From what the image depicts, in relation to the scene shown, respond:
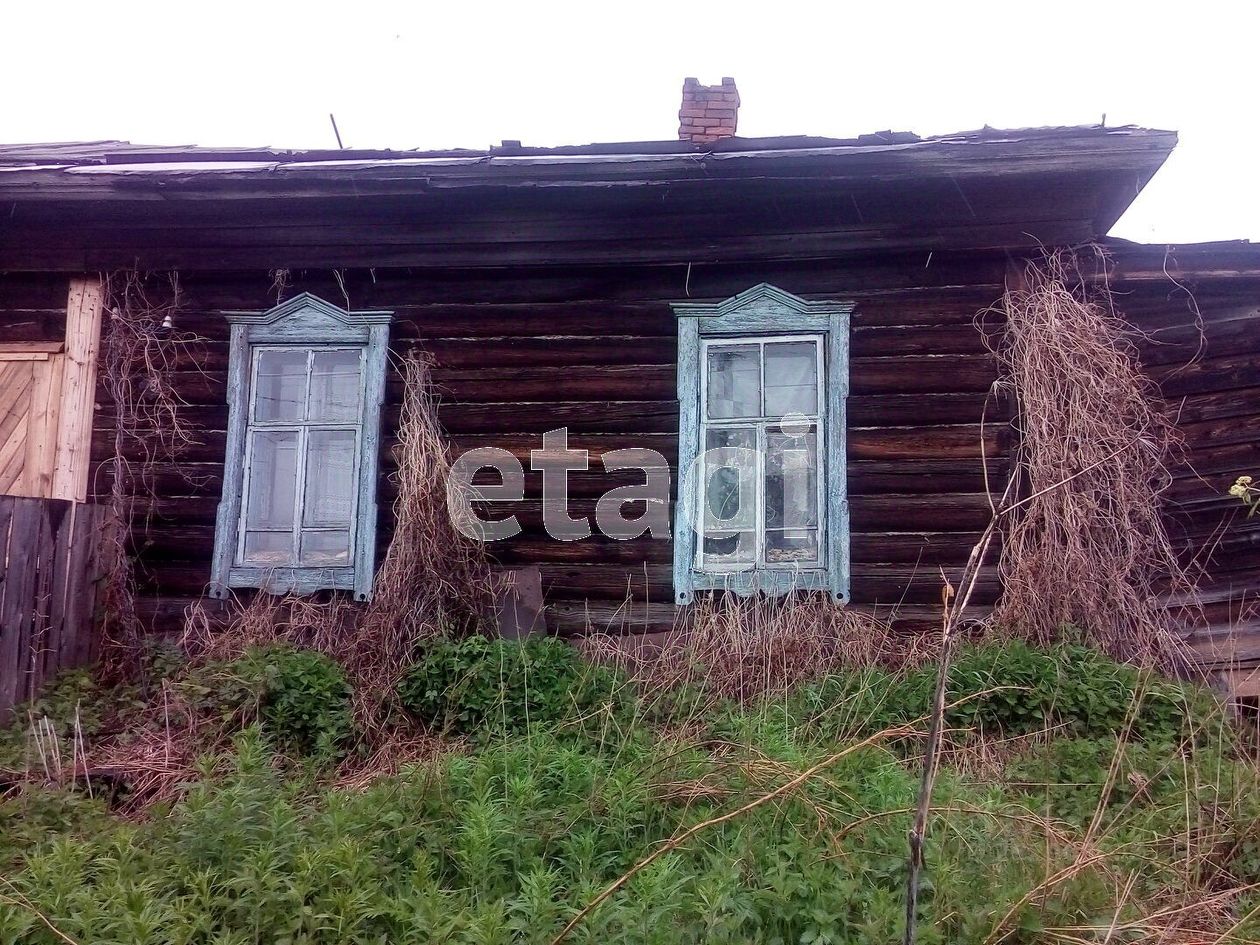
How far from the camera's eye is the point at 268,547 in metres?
6.30

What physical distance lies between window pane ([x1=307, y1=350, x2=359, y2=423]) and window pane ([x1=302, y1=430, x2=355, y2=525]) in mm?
115

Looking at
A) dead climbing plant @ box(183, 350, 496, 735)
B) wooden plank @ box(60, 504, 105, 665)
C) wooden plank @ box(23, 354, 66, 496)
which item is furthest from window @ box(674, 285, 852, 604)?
wooden plank @ box(23, 354, 66, 496)

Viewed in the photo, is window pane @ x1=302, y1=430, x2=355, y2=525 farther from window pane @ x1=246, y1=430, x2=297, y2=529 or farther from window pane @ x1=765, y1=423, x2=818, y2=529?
window pane @ x1=765, y1=423, x2=818, y2=529

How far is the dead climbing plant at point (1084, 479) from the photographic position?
5.50 metres

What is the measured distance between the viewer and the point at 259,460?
6410 mm

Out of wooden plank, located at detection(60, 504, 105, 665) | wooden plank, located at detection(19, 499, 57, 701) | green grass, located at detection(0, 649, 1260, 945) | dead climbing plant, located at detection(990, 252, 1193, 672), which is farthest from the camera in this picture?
wooden plank, located at detection(60, 504, 105, 665)

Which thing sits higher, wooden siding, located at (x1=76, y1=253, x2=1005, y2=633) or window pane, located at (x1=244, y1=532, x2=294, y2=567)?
wooden siding, located at (x1=76, y1=253, x2=1005, y2=633)

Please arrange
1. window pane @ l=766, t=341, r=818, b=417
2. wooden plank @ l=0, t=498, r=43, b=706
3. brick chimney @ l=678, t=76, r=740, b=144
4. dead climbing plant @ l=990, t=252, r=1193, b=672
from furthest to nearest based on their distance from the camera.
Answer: brick chimney @ l=678, t=76, r=740, b=144
window pane @ l=766, t=341, r=818, b=417
dead climbing plant @ l=990, t=252, r=1193, b=672
wooden plank @ l=0, t=498, r=43, b=706

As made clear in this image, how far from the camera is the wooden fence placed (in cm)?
525

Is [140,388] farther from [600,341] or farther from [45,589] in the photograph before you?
[600,341]

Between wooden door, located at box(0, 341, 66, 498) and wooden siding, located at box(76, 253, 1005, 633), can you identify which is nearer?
wooden siding, located at box(76, 253, 1005, 633)

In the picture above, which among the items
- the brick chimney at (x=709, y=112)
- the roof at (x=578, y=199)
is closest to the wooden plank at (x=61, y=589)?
the roof at (x=578, y=199)

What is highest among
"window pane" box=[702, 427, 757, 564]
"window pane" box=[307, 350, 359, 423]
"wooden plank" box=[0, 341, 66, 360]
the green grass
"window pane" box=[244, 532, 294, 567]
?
"wooden plank" box=[0, 341, 66, 360]

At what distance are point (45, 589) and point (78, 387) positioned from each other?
1.55m
